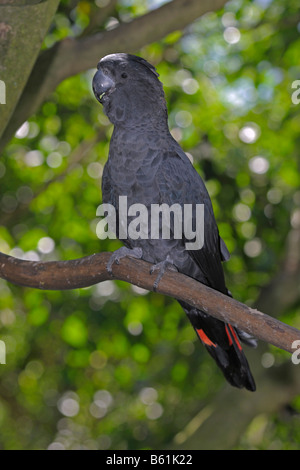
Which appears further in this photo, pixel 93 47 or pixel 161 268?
pixel 93 47

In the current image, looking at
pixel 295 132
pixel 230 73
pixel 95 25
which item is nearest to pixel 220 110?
pixel 230 73

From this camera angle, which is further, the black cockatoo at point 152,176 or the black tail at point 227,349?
the black tail at point 227,349

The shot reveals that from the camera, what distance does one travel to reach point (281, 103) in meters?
3.91

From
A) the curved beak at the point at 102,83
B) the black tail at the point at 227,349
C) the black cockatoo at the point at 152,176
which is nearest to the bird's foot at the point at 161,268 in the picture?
the black cockatoo at the point at 152,176

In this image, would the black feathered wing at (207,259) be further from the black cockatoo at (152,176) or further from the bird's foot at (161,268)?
the bird's foot at (161,268)

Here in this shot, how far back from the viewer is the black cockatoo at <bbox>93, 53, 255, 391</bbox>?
5.78 ft

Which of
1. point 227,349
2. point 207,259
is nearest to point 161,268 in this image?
point 207,259

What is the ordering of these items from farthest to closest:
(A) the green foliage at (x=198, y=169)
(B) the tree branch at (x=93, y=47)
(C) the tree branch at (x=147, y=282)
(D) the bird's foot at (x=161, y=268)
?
1. (A) the green foliage at (x=198, y=169)
2. (B) the tree branch at (x=93, y=47)
3. (D) the bird's foot at (x=161, y=268)
4. (C) the tree branch at (x=147, y=282)

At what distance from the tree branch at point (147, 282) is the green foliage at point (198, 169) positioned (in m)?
1.51

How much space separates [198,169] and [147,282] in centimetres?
177

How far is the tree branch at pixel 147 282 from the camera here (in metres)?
1.52

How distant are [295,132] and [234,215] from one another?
793 millimetres

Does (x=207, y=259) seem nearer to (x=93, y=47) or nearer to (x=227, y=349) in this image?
(x=227, y=349)

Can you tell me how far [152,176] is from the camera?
183 centimetres
